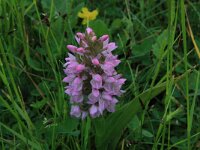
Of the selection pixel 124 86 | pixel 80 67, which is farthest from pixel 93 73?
pixel 124 86

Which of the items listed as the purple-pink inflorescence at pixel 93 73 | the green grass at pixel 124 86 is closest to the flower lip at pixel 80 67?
the purple-pink inflorescence at pixel 93 73

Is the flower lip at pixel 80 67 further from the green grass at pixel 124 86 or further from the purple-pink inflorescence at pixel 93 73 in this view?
the green grass at pixel 124 86

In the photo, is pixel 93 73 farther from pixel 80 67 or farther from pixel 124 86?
pixel 124 86

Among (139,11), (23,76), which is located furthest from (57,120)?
(139,11)

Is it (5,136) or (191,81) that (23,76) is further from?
(191,81)

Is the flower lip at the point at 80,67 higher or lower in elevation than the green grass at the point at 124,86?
higher
